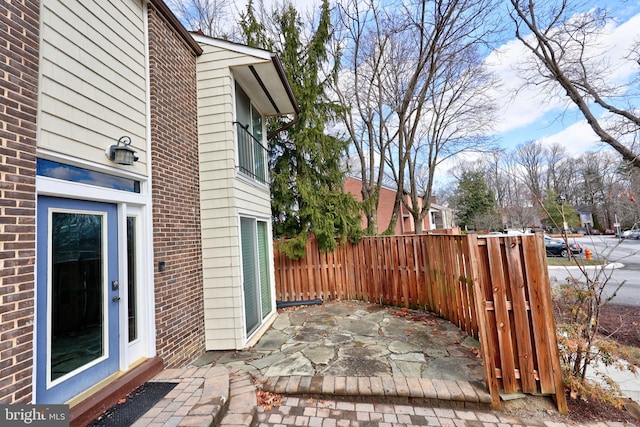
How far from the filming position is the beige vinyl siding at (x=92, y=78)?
245 centimetres

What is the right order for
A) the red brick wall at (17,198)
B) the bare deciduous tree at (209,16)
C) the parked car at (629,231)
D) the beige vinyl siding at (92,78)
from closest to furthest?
the parked car at (629,231), the red brick wall at (17,198), the beige vinyl siding at (92,78), the bare deciduous tree at (209,16)

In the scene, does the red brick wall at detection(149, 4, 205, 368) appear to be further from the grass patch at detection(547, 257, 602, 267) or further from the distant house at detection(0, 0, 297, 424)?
the grass patch at detection(547, 257, 602, 267)

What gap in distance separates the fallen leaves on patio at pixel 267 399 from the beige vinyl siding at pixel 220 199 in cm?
123

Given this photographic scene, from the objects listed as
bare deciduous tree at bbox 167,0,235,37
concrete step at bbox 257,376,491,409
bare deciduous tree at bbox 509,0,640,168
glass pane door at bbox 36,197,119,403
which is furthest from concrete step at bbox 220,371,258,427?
bare deciduous tree at bbox 167,0,235,37

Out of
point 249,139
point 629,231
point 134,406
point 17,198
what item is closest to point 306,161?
point 249,139

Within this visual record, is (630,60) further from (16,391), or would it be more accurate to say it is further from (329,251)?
(16,391)

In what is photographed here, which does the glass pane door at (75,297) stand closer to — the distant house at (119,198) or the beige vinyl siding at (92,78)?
the distant house at (119,198)

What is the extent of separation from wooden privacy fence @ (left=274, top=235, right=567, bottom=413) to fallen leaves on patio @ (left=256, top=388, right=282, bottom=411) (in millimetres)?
2241

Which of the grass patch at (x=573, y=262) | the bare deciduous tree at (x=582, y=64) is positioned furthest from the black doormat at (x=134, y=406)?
the bare deciduous tree at (x=582, y=64)

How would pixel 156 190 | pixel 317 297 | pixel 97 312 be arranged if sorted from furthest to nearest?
pixel 317 297 → pixel 156 190 → pixel 97 312

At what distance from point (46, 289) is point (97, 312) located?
609 mm

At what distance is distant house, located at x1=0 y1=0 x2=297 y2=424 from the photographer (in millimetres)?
2105

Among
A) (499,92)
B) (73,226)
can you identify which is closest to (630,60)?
(499,92)

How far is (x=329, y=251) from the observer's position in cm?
731
